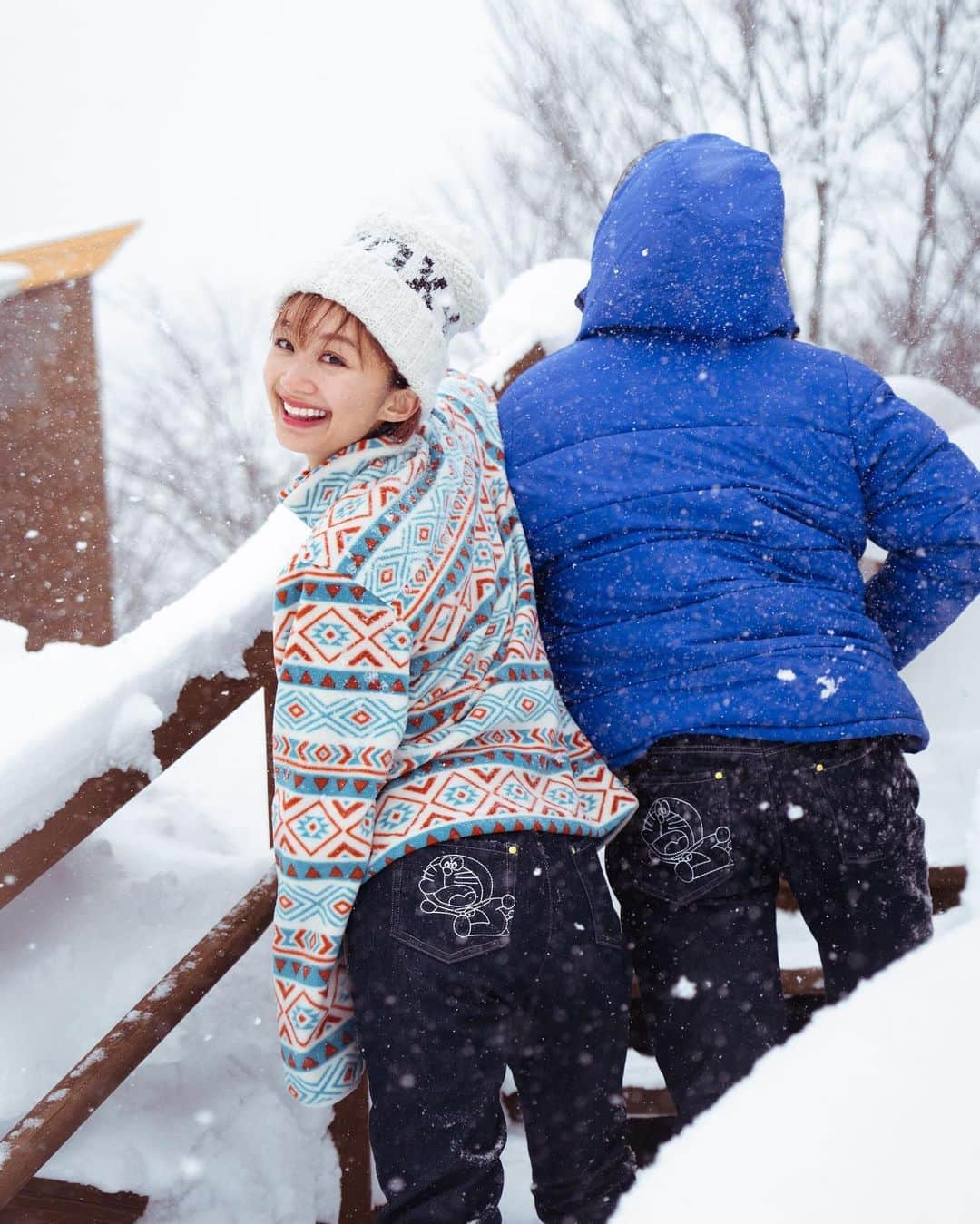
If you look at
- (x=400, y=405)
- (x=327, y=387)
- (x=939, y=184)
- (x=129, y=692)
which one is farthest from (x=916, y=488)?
(x=939, y=184)

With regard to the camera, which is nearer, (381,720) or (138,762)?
(381,720)

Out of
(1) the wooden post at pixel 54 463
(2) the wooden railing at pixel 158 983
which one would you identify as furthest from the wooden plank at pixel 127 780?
(1) the wooden post at pixel 54 463

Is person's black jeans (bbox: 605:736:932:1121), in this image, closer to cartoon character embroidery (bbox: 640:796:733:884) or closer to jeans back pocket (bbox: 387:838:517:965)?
cartoon character embroidery (bbox: 640:796:733:884)

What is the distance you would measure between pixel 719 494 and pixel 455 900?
746 mm

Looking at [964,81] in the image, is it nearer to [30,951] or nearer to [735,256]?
[735,256]

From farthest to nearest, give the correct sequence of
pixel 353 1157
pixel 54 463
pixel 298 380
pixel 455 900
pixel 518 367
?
pixel 54 463 < pixel 518 367 < pixel 353 1157 < pixel 298 380 < pixel 455 900

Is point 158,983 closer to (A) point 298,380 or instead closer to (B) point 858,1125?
(A) point 298,380

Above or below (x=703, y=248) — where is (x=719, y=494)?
below

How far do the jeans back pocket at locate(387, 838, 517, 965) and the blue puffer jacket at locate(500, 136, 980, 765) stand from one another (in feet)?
1.15

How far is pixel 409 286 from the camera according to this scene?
158 centimetres

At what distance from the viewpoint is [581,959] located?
1.41m

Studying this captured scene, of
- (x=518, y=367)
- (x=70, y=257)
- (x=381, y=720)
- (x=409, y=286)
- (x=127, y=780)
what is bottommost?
(x=127, y=780)

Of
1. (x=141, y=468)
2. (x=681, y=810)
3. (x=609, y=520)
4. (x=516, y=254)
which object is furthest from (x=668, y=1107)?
(x=141, y=468)

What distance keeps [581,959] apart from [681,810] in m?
0.28
